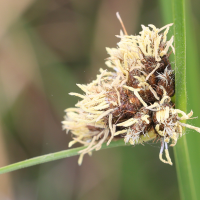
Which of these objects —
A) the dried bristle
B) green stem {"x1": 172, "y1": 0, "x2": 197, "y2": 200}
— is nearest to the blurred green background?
green stem {"x1": 172, "y1": 0, "x2": 197, "y2": 200}

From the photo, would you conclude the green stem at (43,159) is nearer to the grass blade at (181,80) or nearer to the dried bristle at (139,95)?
the dried bristle at (139,95)

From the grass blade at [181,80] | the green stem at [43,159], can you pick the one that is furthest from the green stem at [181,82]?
the green stem at [43,159]

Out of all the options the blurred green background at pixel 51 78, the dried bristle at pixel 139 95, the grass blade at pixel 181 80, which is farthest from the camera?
the blurred green background at pixel 51 78

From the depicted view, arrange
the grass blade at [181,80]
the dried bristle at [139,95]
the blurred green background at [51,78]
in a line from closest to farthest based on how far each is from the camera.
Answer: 1. the grass blade at [181,80]
2. the dried bristle at [139,95]
3. the blurred green background at [51,78]

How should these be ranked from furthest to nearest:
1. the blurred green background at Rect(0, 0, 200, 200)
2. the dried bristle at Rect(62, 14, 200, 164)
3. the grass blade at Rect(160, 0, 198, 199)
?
the blurred green background at Rect(0, 0, 200, 200) < the dried bristle at Rect(62, 14, 200, 164) < the grass blade at Rect(160, 0, 198, 199)

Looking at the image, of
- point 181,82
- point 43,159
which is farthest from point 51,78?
point 181,82

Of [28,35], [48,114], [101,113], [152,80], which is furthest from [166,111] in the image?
[28,35]

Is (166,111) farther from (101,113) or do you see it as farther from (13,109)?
(13,109)

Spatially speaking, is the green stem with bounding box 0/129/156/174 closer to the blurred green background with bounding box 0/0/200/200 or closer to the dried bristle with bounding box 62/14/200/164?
the dried bristle with bounding box 62/14/200/164
